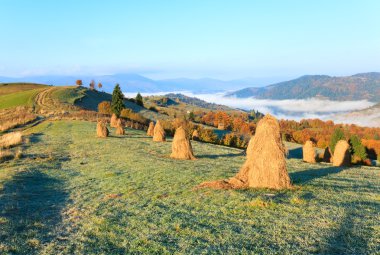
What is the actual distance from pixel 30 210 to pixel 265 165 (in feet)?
35.9

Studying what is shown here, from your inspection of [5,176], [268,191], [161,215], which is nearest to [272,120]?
[268,191]

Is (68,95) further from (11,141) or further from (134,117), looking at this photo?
(11,141)

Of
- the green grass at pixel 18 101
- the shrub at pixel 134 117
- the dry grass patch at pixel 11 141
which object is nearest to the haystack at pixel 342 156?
the dry grass patch at pixel 11 141

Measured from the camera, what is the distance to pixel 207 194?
15781mm

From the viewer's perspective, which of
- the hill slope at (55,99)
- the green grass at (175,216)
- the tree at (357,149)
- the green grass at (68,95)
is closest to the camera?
the green grass at (175,216)

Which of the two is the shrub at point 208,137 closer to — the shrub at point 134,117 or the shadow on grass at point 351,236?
the shrub at point 134,117

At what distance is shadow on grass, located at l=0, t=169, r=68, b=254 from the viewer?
440 inches

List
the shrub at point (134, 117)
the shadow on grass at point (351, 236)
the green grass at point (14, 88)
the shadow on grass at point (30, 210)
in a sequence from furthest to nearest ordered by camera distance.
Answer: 1. the green grass at point (14, 88)
2. the shrub at point (134, 117)
3. the shadow on grass at point (30, 210)
4. the shadow on grass at point (351, 236)

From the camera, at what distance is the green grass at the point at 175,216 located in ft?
33.7

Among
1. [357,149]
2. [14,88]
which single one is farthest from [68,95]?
[357,149]

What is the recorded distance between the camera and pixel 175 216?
13.0 m

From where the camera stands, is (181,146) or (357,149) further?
(357,149)

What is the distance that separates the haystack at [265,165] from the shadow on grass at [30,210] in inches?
288

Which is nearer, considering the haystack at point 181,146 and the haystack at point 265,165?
the haystack at point 265,165
